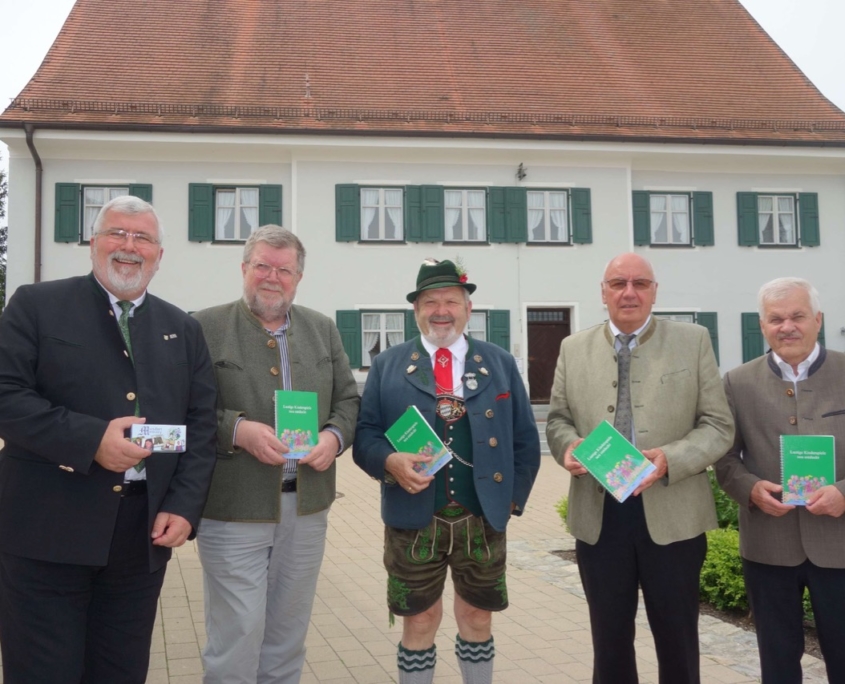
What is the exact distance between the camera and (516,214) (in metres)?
19.8

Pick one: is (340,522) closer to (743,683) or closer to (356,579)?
(356,579)

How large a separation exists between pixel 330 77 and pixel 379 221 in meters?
4.38

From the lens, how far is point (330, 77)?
21.0 meters

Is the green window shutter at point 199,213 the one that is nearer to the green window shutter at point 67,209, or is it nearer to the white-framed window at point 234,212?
the white-framed window at point 234,212

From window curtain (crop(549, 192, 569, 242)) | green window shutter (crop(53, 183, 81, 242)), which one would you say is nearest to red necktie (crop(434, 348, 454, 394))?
window curtain (crop(549, 192, 569, 242))

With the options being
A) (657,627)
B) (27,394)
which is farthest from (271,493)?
(657,627)

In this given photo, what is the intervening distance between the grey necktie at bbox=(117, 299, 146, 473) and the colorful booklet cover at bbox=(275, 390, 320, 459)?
0.60 m

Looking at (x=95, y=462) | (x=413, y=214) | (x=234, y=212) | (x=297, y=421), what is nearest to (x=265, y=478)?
(x=297, y=421)

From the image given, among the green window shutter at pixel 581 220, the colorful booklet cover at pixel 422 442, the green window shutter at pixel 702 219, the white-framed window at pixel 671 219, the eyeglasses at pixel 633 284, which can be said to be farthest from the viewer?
the white-framed window at pixel 671 219

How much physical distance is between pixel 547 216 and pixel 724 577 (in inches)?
598

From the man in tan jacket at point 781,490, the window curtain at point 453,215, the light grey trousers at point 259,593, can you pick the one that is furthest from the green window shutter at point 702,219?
the light grey trousers at point 259,593

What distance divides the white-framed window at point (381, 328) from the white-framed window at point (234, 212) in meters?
3.48

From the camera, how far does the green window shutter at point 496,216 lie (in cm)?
1972

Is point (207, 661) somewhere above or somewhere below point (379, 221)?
below
